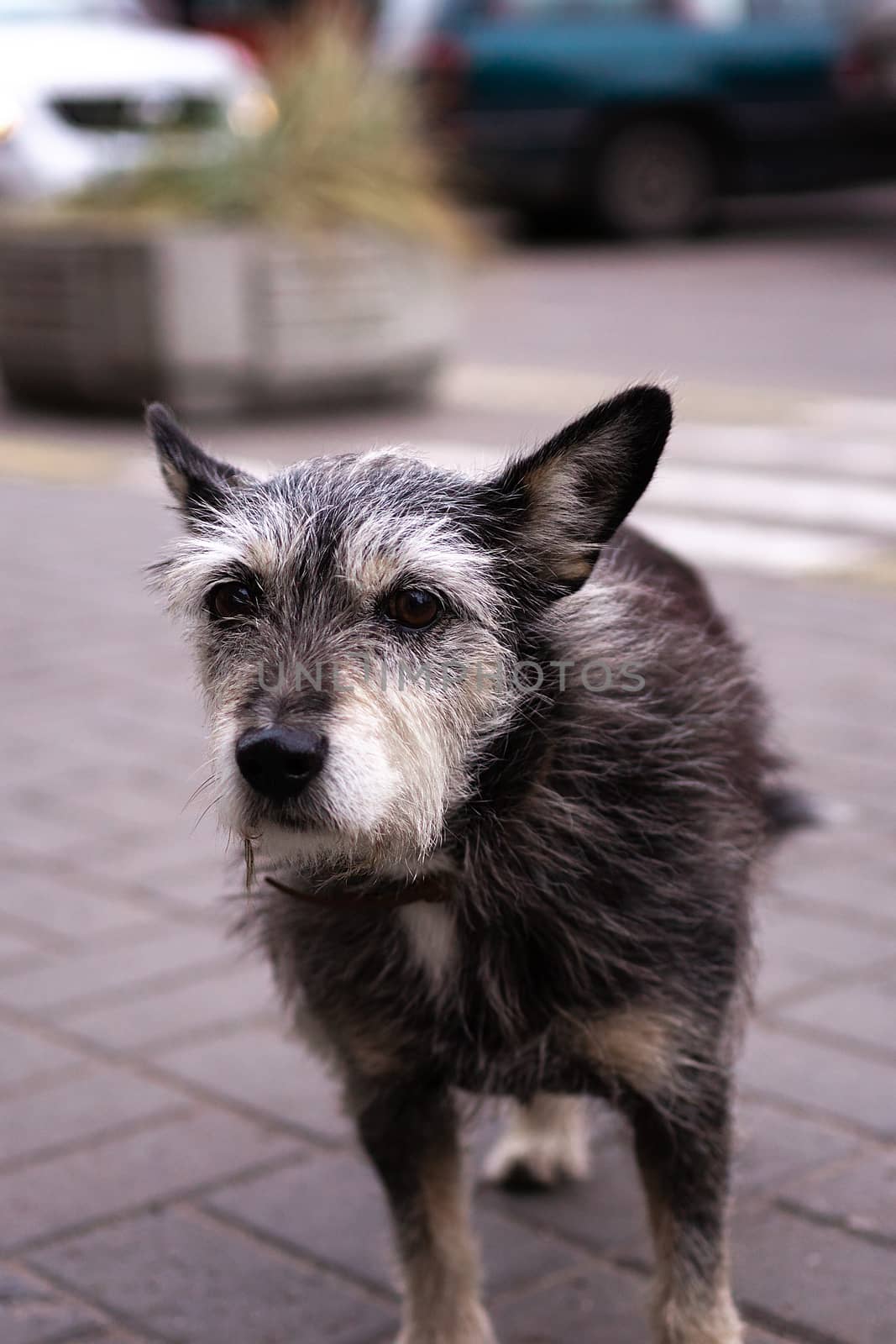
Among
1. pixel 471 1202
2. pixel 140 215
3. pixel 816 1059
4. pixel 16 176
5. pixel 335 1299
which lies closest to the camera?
pixel 335 1299

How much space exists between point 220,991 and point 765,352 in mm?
9114

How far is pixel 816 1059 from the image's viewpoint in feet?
12.2

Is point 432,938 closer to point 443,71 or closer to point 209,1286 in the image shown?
point 209,1286

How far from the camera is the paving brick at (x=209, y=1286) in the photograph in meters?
2.97

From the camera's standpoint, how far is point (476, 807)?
8.80ft

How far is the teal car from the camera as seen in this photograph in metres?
15.8

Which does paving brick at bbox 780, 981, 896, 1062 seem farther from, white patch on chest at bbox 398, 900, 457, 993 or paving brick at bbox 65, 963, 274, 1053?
white patch on chest at bbox 398, 900, 457, 993

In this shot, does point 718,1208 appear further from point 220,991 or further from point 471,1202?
point 220,991

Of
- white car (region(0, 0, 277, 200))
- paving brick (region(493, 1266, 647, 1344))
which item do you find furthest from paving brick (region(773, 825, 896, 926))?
white car (region(0, 0, 277, 200))

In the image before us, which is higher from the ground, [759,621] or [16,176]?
[16,176]

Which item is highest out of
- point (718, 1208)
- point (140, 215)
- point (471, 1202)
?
point (140, 215)

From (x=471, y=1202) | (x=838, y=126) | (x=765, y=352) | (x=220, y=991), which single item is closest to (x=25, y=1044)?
(x=220, y=991)

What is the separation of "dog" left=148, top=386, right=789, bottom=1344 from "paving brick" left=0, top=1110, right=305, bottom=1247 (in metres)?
0.66

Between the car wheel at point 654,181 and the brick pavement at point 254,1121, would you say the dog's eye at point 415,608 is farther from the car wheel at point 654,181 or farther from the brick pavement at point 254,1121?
the car wheel at point 654,181
